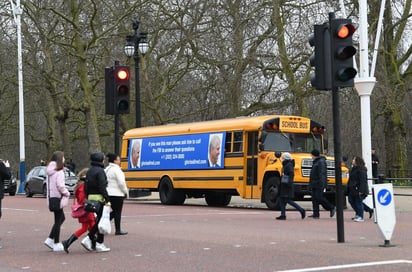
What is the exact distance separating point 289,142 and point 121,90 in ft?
19.1

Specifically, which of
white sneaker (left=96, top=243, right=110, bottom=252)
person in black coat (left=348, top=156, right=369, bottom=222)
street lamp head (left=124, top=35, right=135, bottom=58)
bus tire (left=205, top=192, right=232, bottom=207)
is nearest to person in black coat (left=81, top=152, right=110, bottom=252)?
white sneaker (left=96, top=243, right=110, bottom=252)

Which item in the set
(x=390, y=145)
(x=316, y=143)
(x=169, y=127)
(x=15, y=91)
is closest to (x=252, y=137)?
(x=316, y=143)

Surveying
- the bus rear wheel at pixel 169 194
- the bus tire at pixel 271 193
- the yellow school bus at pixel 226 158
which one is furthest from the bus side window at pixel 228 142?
the bus rear wheel at pixel 169 194

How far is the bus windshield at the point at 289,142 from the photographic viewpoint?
25922 millimetres

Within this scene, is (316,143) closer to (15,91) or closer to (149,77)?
(149,77)

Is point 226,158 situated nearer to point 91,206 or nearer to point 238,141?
point 238,141

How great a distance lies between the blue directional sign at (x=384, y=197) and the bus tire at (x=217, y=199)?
49.8 ft

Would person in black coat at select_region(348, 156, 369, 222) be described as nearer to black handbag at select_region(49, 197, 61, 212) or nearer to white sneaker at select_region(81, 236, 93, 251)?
white sneaker at select_region(81, 236, 93, 251)

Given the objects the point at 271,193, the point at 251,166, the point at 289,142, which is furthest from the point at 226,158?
the point at 271,193

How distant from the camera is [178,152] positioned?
29.3 m

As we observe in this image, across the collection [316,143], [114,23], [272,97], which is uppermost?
[114,23]

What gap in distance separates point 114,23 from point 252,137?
52.9 feet

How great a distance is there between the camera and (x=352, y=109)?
38.8m

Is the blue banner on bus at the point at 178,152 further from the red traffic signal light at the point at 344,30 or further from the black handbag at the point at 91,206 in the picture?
the black handbag at the point at 91,206
